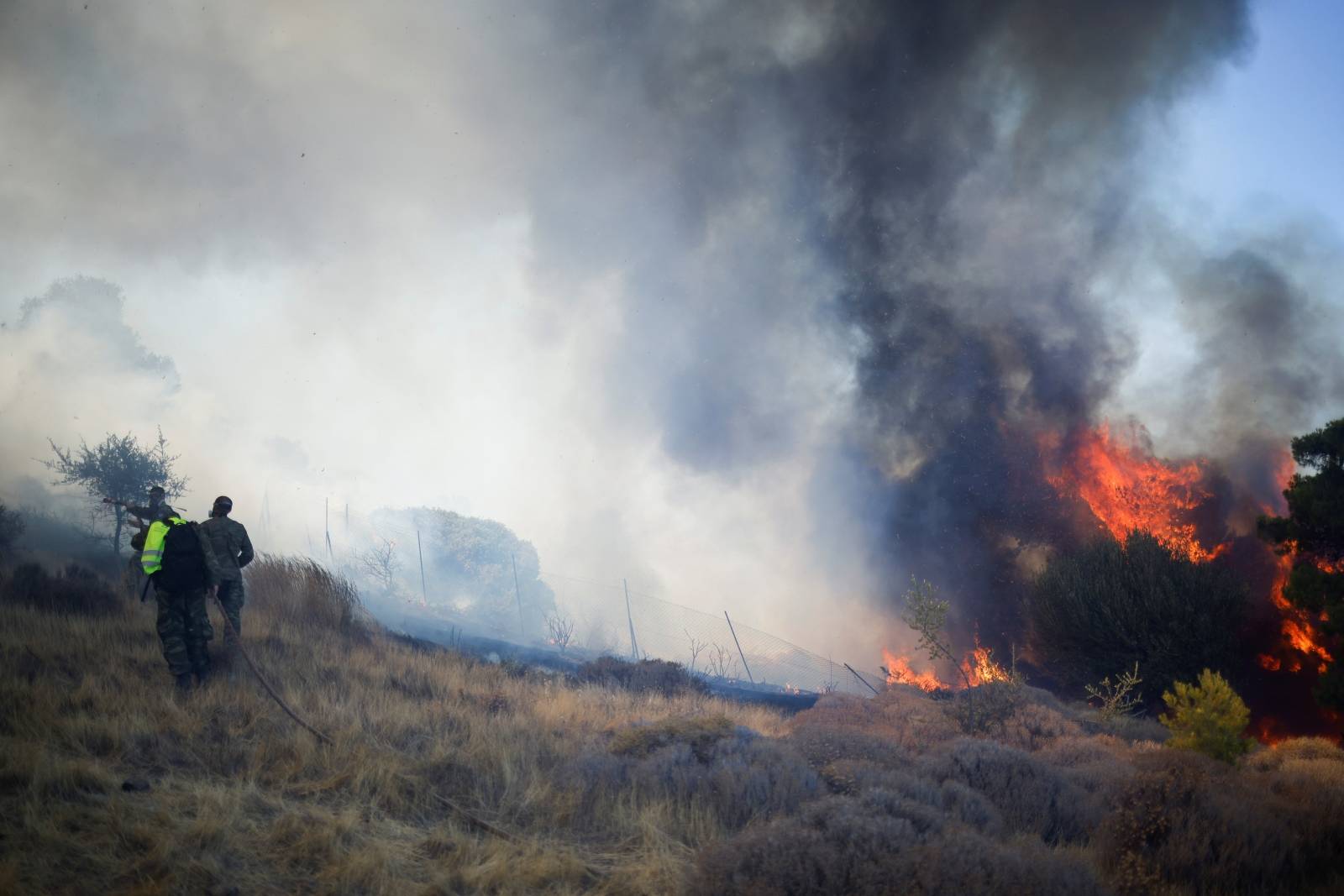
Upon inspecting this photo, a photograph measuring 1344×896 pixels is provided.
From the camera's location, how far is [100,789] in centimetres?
508

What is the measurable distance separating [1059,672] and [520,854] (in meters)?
25.6

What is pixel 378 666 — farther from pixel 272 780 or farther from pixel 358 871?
pixel 358 871

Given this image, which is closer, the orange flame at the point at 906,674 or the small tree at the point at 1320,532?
the small tree at the point at 1320,532

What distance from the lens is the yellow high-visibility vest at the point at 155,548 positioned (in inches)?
324

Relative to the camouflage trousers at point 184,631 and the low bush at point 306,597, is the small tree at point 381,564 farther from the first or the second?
the camouflage trousers at point 184,631

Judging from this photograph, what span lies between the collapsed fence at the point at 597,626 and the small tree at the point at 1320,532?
11787mm

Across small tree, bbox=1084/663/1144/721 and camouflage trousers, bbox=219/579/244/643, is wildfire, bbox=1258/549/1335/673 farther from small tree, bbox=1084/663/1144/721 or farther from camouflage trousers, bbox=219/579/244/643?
camouflage trousers, bbox=219/579/244/643

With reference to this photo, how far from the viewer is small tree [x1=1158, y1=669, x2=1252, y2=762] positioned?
29.5ft

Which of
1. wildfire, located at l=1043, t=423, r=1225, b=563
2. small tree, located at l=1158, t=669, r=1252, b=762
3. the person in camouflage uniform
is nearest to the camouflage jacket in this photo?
the person in camouflage uniform

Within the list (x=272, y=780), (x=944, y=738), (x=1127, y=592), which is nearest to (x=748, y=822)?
(x=272, y=780)

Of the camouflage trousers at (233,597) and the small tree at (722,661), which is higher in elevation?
the camouflage trousers at (233,597)

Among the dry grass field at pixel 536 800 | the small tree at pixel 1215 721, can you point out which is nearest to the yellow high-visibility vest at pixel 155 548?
the dry grass field at pixel 536 800

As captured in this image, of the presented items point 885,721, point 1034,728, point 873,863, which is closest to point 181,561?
point 873,863

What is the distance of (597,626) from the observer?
3506 centimetres
